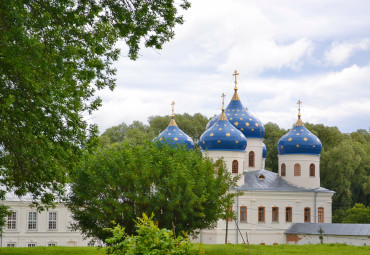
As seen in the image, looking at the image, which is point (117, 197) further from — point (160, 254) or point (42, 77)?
point (160, 254)

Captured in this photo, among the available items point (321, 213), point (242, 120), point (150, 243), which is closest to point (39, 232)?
point (242, 120)

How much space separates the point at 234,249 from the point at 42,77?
41.2 feet

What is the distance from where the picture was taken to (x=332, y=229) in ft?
130

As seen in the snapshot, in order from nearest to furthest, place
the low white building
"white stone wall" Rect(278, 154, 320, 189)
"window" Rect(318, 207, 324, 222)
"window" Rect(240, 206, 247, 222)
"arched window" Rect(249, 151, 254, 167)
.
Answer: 1. the low white building
2. "window" Rect(240, 206, 247, 222)
3. "window" Rect(318, 207, 324, 222)
4. "white stone wall" Rect(278, 154, 320, 189)
5. "arched window" Rect(249, 151, 254, 167)

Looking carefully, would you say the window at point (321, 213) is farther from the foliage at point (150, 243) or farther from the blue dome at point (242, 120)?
the foliage at point (150, 243)

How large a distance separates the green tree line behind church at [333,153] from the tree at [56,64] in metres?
33.7

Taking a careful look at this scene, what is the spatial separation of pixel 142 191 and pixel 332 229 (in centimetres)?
2149

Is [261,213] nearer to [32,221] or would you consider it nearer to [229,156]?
[229,156]

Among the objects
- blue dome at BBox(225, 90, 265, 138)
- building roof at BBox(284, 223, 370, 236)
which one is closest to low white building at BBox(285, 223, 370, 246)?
building roof at BBox(284, 223, 370, 236)

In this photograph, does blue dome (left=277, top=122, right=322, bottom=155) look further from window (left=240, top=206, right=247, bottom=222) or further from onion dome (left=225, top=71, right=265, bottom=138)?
window (left=240, top=206, right=247, bottom=222)

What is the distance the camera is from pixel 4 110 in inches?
543

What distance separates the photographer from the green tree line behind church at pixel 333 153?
52094 millimetres

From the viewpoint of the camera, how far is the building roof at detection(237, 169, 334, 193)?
42.0 metres

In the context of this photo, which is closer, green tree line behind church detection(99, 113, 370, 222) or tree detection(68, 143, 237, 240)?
tree detection(68, 143, 237, 240)
